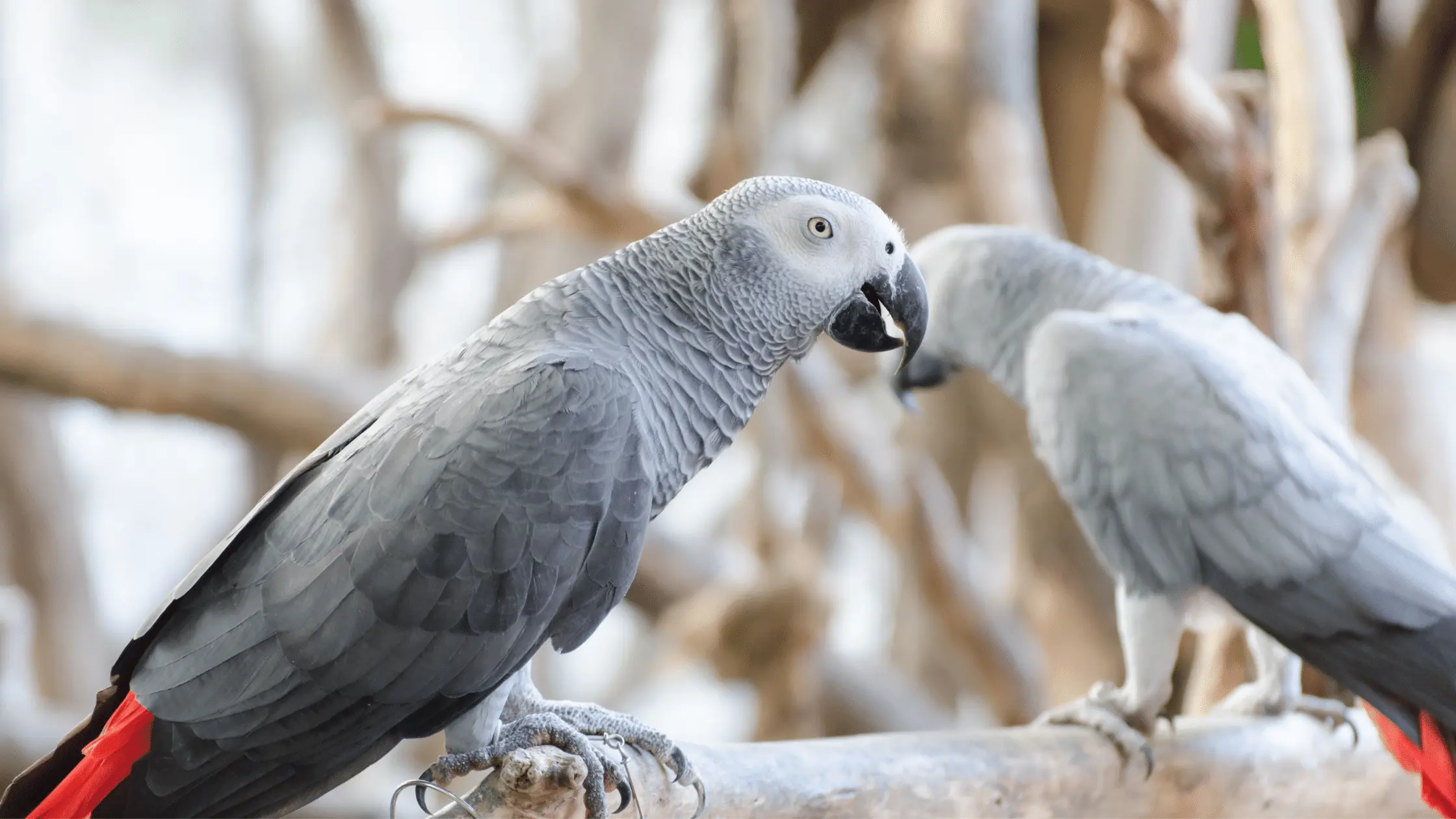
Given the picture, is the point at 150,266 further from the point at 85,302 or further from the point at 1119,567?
the point at 1119,567

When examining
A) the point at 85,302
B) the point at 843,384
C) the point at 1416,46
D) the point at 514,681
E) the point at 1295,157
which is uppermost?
the point at 1416,46

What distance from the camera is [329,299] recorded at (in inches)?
133

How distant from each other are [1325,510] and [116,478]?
169 inches

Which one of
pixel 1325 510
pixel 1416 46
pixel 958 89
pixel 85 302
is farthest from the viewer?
pixel 85 302

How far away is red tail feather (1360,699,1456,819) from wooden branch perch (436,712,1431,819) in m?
0.19

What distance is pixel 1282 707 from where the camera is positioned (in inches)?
58.9

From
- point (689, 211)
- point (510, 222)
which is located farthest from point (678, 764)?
point (510, 222)

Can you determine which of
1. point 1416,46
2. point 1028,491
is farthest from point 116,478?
point 1416,46

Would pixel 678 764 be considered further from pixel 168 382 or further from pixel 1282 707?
pixel 168 382

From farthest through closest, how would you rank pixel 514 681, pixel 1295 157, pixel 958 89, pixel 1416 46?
pixel 1416 46, pixel 958 89, pixel 1295 157, pixel 514 681

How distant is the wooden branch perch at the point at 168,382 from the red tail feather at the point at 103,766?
167 centimetres

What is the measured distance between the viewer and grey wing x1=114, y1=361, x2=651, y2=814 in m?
0.85

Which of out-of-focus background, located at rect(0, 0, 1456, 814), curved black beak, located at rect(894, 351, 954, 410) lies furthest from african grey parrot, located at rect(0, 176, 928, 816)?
out-of-focus background, located at rect(0, 0, 1456, 814)

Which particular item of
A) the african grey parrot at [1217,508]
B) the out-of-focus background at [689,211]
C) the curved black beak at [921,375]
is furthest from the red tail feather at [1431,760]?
the curved black beak at [921,375]
